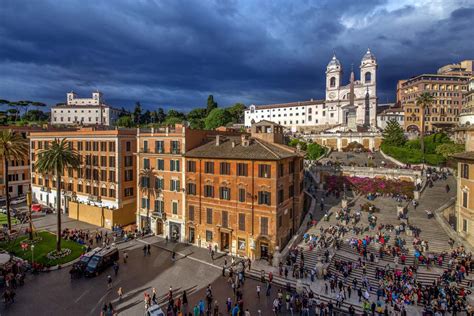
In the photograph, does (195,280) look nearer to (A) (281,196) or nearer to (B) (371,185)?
(A) (281,196)

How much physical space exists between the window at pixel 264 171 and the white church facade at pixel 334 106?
8742 centimetres

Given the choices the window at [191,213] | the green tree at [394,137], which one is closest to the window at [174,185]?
the window at [191,213]

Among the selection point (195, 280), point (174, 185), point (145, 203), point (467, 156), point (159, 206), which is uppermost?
point (467, 156)

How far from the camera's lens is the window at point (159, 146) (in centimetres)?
4114

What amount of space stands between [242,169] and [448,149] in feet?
160

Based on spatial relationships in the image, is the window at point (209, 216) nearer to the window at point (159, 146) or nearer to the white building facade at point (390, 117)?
the window at point (159, 146)

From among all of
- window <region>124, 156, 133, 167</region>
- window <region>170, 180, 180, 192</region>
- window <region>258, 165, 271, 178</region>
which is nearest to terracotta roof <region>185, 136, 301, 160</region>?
window <region>258, 165, 271, 178</region>

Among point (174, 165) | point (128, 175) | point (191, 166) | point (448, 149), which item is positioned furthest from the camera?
point (448, 149)

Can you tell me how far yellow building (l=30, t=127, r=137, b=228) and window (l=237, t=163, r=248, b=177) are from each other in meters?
21.4

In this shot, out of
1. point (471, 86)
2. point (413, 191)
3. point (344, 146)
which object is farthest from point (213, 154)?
point (471, 86)

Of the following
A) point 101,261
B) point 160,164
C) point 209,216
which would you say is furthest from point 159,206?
point 101,261

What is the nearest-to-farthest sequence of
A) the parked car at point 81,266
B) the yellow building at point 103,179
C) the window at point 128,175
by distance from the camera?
the parked car at point 81,266 < the yellow building at point 103,179 < the window at point 128,175

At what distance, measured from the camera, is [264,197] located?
33.2 metres

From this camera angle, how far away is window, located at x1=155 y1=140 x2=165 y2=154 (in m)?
41.1
